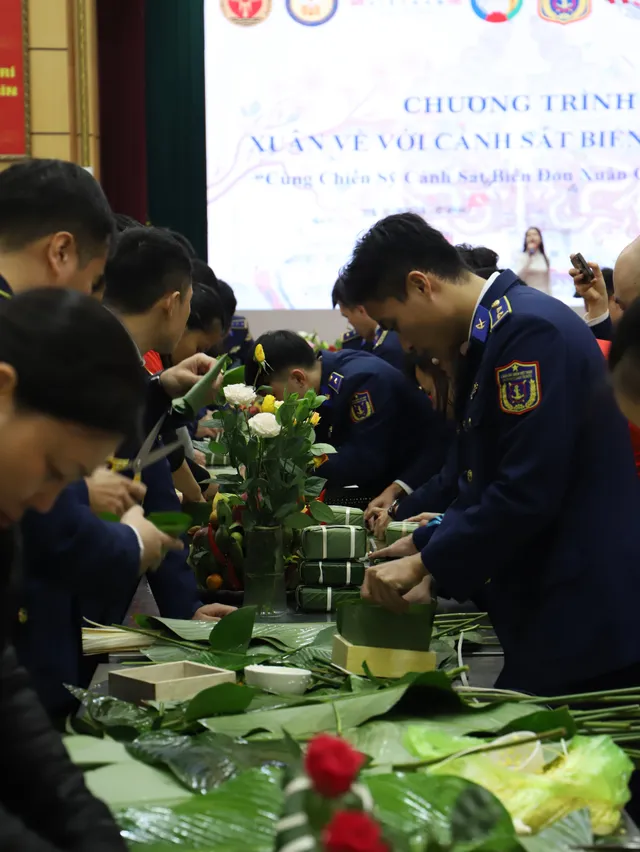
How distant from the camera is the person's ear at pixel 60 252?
1.59 metres

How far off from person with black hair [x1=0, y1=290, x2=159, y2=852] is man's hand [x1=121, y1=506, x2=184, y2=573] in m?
0.45

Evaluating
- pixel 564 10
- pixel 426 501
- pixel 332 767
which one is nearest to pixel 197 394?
pixel 426 501

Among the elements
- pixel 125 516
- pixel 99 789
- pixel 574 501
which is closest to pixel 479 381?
pixel 574 501

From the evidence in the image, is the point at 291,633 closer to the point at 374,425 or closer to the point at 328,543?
the point at 328,543

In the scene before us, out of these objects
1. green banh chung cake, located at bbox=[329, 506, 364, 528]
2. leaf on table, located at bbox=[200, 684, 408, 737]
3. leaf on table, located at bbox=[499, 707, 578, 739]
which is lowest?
green banh chung cake, located at bbox=[329, 506, 364, 528]

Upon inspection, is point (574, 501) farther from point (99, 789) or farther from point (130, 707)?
point (99, 789)

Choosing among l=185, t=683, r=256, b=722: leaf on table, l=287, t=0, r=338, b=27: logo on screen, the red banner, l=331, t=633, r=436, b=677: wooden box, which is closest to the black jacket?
l=185, t=683, r=256, b=722: leaf on table

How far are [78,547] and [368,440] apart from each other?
215cm

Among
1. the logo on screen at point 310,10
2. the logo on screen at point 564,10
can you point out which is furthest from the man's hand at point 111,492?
the logo on screen at point 564,10

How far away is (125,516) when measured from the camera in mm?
1515

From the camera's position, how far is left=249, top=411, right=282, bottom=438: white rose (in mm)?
2020

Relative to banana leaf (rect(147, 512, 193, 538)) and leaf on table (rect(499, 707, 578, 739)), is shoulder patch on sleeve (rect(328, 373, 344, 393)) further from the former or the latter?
leaf on table (rect(499, 707, 578, 739))

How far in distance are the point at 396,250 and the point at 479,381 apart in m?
0.27

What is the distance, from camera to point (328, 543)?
6.89 feet
